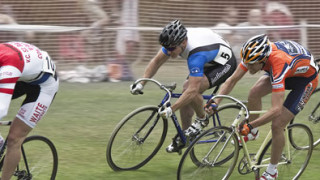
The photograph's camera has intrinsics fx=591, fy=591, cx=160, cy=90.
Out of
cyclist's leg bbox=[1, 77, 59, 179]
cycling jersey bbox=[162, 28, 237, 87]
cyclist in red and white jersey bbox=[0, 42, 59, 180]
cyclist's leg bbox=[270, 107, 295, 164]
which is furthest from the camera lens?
cycling jersey bbox=[162, 28, 237, 87]

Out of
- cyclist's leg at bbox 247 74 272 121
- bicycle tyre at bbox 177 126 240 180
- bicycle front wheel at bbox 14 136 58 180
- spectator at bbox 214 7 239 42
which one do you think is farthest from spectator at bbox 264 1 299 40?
bicycle front wheel at bbox 14 136 58 180

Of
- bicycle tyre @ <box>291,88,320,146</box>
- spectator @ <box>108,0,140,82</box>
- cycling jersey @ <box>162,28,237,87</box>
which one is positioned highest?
cycling jersey @ <box>162,28,237,87</box>

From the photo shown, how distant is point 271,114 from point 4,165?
244cm

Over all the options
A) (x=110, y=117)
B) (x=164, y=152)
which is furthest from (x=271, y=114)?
(x=110, y=117)

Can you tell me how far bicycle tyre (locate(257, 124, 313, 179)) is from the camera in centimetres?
600

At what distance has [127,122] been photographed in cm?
635

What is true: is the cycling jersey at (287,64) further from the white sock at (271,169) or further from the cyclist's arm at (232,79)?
the white sock at (271,169)

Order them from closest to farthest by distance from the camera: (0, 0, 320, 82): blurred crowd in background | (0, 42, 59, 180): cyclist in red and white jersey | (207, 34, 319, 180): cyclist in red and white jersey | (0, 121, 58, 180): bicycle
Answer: (0, 42, 59, 180): cyclist in red and white jersey → (0, 121, 58, 180): bicycle → (207, 34, 319, 180): cyclist in red and white jersey → (0, 0, 320, 82): blurred crowd in background

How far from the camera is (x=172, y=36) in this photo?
6.16 m

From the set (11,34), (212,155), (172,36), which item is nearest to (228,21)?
(11,34)

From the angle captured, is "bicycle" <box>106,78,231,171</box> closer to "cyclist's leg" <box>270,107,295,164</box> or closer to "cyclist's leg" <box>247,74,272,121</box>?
"cyclist's leg" <box>247,74,272,121</box>

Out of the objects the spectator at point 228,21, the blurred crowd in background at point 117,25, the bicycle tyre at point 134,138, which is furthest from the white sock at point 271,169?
the spectator at point 228,21

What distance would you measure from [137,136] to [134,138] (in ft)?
0.13

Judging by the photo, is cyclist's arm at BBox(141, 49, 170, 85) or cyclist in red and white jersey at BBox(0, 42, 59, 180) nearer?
cyclist in red and white jersey at BBox(0, 42, 59, 180)
